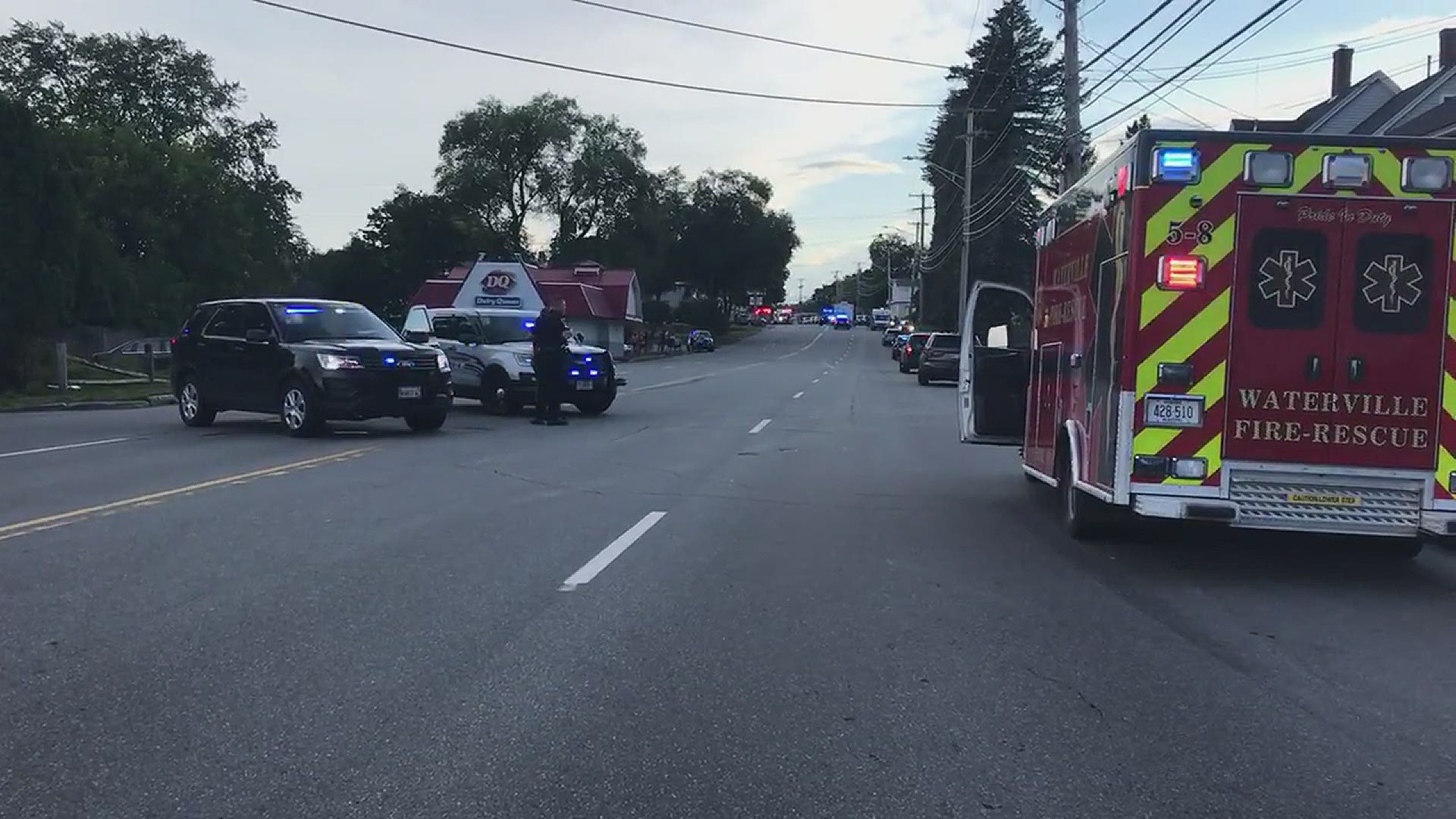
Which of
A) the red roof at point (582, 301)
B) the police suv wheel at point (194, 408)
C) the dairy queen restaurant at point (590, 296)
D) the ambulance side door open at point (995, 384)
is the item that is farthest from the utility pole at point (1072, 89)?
the red roof at point (582, 301)

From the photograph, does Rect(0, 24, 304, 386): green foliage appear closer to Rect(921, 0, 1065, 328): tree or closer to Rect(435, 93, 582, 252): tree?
Rect(435, 93, 582, 252): tree

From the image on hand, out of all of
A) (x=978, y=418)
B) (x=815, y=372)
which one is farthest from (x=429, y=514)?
(x=815, y=372)

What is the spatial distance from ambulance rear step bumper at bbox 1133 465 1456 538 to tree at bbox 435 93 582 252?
83.9 m

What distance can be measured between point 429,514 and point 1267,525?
20.5 feet

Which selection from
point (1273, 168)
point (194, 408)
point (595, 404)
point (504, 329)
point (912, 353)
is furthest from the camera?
point (912, 353)

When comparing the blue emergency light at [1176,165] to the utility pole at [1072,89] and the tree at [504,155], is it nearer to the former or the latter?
the utility pole at [1072,89]

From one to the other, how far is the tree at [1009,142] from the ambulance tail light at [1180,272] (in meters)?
56.9

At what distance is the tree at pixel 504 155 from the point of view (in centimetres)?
8862

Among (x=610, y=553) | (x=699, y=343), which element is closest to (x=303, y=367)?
(x=610, y=553)

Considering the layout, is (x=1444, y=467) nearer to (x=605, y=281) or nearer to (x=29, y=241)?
(x=29, y=241)

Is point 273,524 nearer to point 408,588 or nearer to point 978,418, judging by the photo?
point 408,588

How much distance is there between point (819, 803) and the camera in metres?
4.37

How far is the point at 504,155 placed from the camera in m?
89.4

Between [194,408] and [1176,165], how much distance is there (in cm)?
1490
